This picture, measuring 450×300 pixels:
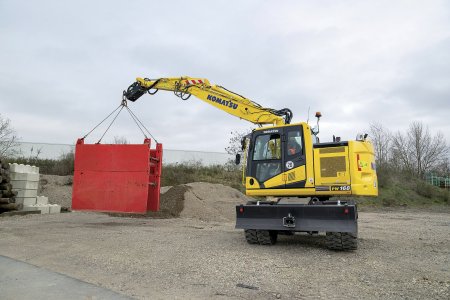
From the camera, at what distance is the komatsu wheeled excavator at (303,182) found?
25.8 feet

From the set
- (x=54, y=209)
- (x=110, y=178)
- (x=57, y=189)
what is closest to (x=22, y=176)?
(x=54, y=209)

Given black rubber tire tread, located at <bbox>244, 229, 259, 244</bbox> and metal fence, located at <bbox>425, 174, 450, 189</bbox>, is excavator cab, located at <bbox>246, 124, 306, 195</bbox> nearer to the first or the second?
black rubber tire tread, located at <bbox>244, 229, 259, 244</bbox>

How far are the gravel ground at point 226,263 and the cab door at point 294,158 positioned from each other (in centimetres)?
152

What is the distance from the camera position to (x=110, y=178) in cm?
1166

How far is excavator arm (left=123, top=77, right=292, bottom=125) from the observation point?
34.2 ft

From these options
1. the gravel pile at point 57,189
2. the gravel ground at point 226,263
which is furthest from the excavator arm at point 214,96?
the gravel pile at point 57,189

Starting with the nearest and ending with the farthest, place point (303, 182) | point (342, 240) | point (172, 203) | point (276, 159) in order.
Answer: point (342, 240) → point (303, 182) → point (276, 159) → point (172, 203)

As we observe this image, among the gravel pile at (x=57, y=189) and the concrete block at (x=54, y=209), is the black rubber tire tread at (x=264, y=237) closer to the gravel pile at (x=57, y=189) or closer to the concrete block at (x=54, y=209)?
the concrete block at (x=54, y=209)

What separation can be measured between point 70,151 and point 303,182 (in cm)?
2348

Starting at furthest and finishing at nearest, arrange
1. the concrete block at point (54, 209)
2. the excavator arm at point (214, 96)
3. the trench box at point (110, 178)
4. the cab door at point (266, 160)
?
the concrete block at point (54, 209) → the trench box at point (110, 178) → the excavator arm at point (214, 96) → the cab door at point (266, 160)

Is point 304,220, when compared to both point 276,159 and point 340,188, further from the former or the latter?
point 276,159

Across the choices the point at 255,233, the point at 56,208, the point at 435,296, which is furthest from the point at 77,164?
the point at 435,296

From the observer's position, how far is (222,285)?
17.5 ft


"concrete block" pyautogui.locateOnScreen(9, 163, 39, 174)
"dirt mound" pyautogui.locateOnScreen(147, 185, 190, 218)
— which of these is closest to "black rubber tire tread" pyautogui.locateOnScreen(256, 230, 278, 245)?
"dirt mound" pyautogui.locateOnScreen(147, 185, 190, 218)
